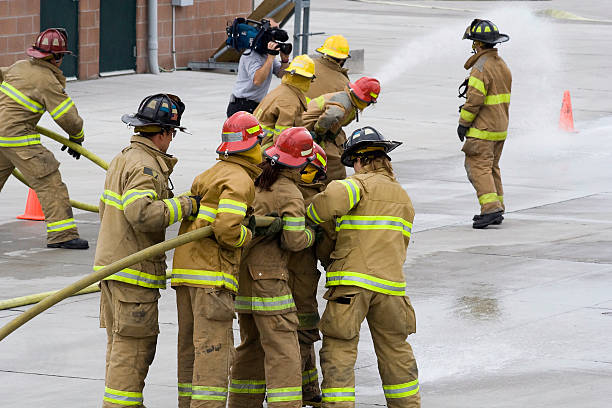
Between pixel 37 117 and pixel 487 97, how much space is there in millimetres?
4331

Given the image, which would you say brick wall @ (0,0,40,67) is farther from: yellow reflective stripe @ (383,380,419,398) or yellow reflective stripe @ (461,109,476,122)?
yellow reflective stripe @ (383,380,419,398)

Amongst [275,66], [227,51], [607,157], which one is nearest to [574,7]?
[227,51]

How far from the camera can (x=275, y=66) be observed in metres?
13.1

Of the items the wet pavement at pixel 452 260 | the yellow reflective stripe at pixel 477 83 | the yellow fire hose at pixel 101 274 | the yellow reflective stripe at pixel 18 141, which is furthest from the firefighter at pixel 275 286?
the yellow reflective stripe at pixel 477 83

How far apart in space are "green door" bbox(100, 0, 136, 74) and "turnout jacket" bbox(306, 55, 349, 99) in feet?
37.8

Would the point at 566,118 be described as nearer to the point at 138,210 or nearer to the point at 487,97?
the point at 487,97

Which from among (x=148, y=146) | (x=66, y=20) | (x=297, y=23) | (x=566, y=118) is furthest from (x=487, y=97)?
(x=66, y=20)

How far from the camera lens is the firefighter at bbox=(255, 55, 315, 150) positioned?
9.56 m

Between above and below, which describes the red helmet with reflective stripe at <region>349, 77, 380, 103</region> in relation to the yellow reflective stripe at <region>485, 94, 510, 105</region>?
above

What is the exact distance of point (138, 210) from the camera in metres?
5.88

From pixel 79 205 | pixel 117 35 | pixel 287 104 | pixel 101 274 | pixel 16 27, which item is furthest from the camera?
pixel 117 35

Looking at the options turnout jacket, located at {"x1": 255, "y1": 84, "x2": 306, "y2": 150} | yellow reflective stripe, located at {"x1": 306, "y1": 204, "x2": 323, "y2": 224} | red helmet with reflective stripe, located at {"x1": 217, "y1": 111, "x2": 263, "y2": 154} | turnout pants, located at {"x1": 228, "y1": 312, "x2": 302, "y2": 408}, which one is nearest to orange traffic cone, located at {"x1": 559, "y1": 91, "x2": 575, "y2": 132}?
turnout jacket, located at {"x1": 255, "y1": 84, "x2": 306, "y2": 150}

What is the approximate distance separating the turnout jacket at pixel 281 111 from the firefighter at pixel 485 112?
251 centimetres

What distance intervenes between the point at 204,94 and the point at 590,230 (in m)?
10.3
